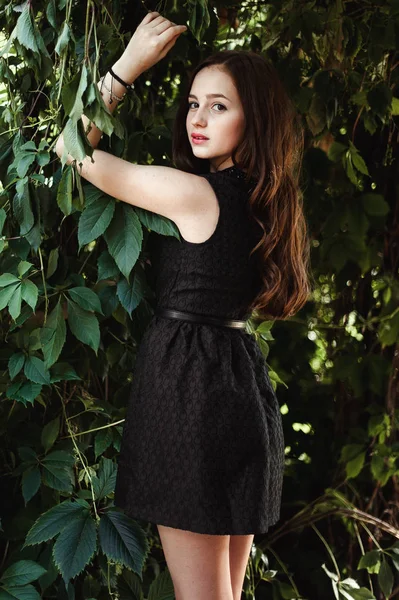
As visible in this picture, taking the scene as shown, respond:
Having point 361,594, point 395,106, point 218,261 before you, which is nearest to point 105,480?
point 218,261

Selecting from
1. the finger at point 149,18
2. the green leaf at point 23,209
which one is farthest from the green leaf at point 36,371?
the finger at point 149,18

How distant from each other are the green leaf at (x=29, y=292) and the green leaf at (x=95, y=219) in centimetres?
11

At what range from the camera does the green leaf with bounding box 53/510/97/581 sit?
1.48 metres

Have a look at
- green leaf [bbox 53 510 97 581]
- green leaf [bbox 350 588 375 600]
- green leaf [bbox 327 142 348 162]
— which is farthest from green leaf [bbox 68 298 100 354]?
green leaf [bbox 350 588 375 600]

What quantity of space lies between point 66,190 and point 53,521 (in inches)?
22.3

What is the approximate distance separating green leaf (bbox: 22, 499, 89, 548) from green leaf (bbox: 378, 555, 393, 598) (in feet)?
3.56

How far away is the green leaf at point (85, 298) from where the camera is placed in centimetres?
153

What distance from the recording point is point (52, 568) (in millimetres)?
1650

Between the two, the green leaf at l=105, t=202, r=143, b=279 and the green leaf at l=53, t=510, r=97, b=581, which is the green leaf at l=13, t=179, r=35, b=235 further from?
the green leaf at l=53, t=510, r=97, b=581

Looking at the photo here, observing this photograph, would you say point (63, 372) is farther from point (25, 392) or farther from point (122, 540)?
point (122, 540)

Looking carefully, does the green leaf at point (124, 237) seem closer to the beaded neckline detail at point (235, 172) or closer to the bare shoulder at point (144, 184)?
the bare shoulder at point (144, 184)

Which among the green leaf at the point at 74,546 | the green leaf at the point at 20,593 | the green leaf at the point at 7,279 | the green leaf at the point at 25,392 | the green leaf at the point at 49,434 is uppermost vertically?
the green leaf at the point at 7,279

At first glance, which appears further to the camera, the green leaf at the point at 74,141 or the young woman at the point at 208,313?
the young woman at the point at 208,313

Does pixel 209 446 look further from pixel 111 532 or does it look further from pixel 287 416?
pixel 287 416
